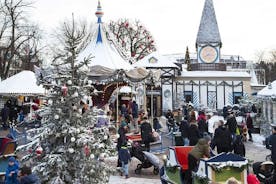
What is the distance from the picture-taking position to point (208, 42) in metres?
43.4

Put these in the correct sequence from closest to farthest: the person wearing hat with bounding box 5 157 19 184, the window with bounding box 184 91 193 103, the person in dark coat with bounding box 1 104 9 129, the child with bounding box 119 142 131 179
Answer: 1. the person wearing hat with bounding box 5 157 19 184
2. the child with bounding box 119 142 131 179
3. the person in dark coat with bounding box 1 104 9 129
4. the window with bounding box 184 91 193 103

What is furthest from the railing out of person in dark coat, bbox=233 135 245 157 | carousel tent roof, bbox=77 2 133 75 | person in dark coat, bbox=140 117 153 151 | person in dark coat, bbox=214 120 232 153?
person in dark coat, bbox=214 120 232 153

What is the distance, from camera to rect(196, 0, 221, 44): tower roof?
4353 cm

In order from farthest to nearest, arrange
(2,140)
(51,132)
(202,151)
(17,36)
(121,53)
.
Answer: (17,36) < (121,53) < (2,140) < (202,151) < (51,132)

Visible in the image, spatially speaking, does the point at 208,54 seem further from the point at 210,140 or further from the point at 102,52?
the point at 210,140

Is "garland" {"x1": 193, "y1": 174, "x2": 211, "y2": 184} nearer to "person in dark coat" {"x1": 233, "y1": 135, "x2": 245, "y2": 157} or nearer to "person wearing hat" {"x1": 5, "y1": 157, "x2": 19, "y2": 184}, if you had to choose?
"person wearing hat" {"x1": 5, "y1": 157, "x2": 19, "y2": 184}

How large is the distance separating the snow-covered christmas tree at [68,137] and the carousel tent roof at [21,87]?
18.4m

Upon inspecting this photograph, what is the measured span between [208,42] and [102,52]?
2602cm

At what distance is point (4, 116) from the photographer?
24.4 meters

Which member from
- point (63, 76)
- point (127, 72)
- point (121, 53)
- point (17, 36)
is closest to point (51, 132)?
point (63, 76)

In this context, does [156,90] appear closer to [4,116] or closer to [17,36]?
[17,36]

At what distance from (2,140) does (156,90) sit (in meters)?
29.5

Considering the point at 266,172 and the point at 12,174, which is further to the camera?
the point at 266,172

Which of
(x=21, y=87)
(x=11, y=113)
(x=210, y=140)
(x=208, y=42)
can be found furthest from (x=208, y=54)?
(x=210, y=140)
